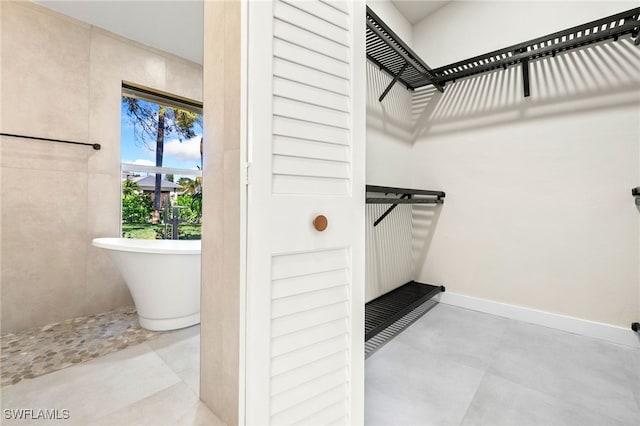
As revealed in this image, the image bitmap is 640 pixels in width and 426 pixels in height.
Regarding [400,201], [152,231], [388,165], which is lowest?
[152,231]

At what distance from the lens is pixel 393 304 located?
1.84 meters

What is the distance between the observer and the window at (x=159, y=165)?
248cm

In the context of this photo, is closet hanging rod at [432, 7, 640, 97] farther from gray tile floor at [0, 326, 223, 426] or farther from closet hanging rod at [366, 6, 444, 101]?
gray tile floor at [0, 326, 223, 426]

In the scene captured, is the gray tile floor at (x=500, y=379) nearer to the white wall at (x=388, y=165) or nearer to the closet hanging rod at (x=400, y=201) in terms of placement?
the white wall at (x=388, y=165)

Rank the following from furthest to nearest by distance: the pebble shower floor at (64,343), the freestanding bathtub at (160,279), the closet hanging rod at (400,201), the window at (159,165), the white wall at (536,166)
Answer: the window at (159,165) < the freestanding bathtub at (160,279) < the white wall at (536,166) < the closet hanging rod at (400,201) < the pebble shower floor at (64,343)

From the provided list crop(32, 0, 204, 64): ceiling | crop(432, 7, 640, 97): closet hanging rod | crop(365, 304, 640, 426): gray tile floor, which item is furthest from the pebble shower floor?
crop(432, 7, 640, 97): closet hanging rod

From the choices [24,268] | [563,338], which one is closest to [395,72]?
[563,338]

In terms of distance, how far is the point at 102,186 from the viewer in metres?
2.18

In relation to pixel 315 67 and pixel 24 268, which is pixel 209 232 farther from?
pixel 24 268

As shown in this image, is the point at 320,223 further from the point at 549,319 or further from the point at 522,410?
the point at 549,319

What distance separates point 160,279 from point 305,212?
4.69ft

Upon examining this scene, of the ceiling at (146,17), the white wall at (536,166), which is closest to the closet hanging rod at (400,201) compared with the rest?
the white wall at (536,166)

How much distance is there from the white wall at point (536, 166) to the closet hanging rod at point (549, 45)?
0.32ft

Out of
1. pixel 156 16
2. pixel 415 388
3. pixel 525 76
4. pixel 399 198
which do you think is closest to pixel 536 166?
pixel 525 76
